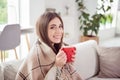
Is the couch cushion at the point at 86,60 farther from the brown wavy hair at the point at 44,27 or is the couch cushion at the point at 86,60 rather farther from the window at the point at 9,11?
the window at the point at 9,11

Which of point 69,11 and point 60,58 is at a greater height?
point 69,11

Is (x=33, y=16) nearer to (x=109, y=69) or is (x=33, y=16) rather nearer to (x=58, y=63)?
(x=109, y=69)

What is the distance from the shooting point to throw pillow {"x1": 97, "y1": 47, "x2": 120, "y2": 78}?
239cm

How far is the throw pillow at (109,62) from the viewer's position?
239cm

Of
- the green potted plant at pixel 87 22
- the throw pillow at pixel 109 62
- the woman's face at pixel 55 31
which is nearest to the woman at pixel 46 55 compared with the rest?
the woman's face at pixel 55 31

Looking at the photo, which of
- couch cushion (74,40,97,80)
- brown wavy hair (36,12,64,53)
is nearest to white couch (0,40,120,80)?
couch cushion (74,40,97,80)

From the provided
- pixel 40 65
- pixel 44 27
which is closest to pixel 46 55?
pixel 40 65

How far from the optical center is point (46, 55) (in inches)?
60.2

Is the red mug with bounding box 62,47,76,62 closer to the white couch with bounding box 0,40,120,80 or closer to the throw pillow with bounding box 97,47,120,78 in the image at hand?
the white couch with bounding box 0,40,120,80

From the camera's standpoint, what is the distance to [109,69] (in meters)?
2.40

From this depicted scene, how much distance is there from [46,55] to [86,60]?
0.89m

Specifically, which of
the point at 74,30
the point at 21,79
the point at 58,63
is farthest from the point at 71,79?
the point at 74,30

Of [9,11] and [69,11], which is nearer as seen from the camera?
[9,11]

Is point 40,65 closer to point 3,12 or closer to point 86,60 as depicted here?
point 86,60
